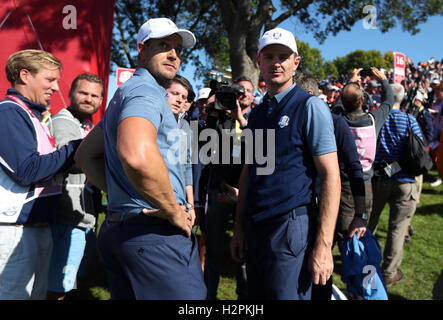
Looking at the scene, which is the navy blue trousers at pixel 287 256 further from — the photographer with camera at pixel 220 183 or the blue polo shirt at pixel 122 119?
the photographer with camera at pixel 220 183

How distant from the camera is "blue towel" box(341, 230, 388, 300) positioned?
2.04m

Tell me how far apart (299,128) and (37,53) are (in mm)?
1736

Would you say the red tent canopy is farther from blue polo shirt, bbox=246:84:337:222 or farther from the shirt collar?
blue polo shirt, bbox=246:84:337:222

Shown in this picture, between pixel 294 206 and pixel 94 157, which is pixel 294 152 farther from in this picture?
pixel 94 157

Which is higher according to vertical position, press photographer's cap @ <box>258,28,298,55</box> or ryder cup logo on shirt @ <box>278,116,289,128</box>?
press photographer's cap @ <box>258,28,298,55</box>

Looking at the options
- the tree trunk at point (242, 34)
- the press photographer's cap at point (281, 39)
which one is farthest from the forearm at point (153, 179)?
the tree trunk at point (242, 34)

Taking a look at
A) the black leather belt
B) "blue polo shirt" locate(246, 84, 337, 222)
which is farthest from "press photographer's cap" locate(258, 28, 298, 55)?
the black leather belt

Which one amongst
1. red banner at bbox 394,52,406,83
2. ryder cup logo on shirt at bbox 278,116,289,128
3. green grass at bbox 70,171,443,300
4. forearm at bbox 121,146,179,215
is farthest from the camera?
red banner at bbox 394,52,406,83

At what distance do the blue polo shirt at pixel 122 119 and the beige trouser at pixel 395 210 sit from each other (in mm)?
3196

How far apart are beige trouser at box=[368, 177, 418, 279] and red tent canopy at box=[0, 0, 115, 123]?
14.0ft

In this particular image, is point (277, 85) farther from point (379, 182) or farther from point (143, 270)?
point (379, 182)

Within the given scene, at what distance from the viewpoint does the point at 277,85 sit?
196 centimetres
